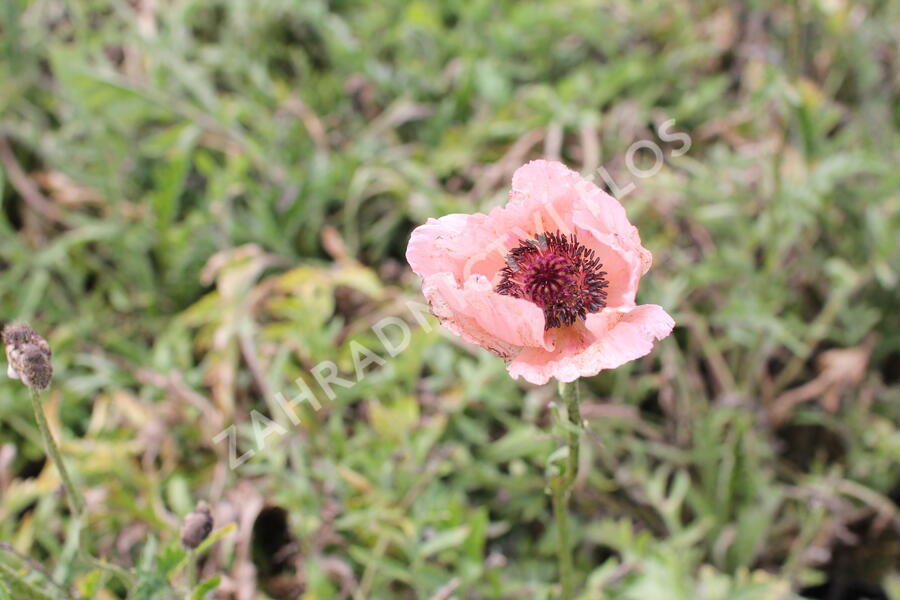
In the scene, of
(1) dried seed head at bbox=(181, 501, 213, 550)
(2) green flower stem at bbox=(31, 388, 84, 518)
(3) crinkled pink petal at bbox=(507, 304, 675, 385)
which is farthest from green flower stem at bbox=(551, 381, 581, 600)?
(2) green flower stem at bbox=(31, 388, 84, 518)

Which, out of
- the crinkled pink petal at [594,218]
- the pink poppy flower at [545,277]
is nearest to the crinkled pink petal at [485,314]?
the pink poppy flower at [545,277]

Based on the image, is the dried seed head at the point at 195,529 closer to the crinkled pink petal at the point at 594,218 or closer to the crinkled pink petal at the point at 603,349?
the crinkled pink petal at the point at 603,349

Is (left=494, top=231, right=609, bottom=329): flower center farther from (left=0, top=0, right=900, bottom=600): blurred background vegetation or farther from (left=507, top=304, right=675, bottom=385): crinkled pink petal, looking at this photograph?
(left=0, top=0, right=900, bottom=600): blurred background vegetation

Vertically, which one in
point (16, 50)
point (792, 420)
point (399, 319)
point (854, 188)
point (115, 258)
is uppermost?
point (16, 50)

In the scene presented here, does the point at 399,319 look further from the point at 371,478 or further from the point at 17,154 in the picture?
the point at 17,154

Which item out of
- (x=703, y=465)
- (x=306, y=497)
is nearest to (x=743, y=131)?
(x=703, y=465)

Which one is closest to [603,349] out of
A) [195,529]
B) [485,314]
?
[485,314]
